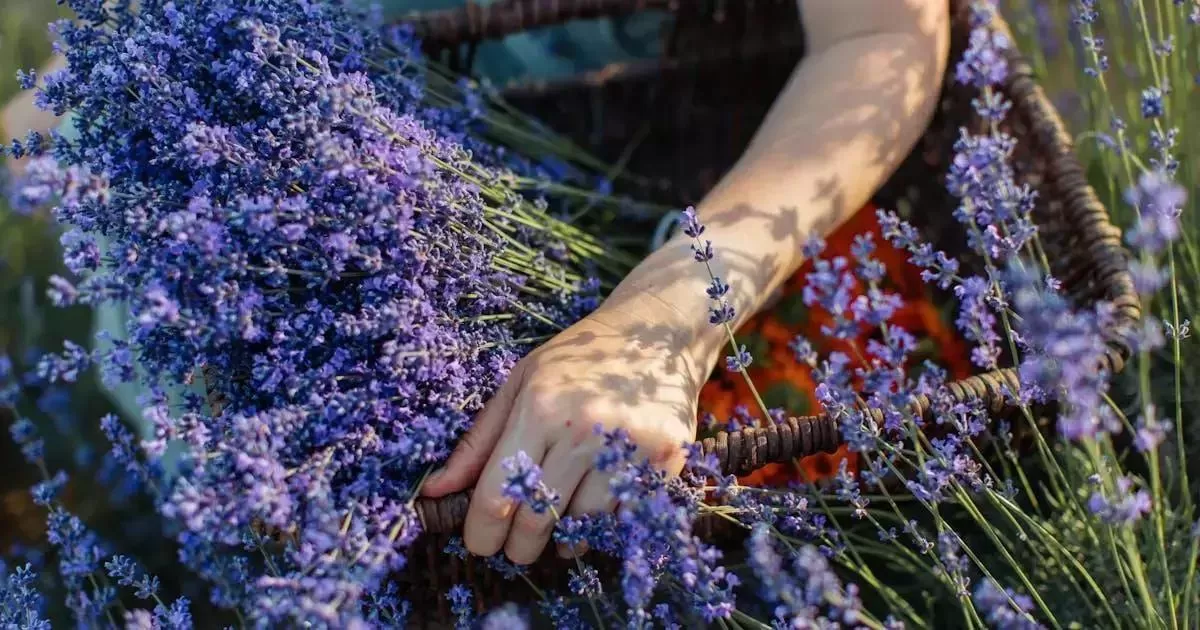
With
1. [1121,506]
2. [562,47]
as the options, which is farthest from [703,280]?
[562,47]

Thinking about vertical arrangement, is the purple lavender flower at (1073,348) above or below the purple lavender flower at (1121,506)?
above

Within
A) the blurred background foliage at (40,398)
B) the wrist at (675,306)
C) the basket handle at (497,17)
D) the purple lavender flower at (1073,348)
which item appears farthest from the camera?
the blurred background foliage at (40,398)

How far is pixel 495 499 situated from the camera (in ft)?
2.60

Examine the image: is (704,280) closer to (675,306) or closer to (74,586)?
(675,306)

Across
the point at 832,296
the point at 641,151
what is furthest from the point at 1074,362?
the point at 641,151

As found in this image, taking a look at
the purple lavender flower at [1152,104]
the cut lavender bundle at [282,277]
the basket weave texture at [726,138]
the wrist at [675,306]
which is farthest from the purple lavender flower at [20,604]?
the purple lavender flower at [1152,104]

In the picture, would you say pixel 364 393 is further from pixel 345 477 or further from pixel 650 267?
pixel 650 267

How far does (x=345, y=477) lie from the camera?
785mm

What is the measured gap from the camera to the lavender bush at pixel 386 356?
666mm

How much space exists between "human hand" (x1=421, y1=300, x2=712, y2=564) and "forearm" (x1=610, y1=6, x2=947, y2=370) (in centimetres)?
8

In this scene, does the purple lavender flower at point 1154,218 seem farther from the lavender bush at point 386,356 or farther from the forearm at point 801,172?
the forearm at point 801,172

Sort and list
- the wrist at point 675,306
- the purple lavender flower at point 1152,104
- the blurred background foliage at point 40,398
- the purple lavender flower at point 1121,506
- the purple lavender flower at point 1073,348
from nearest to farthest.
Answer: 1. the purple lavender flower at point 1073,348
2. the purple lavender flower at point 1121,506
3. the purple lavender flower at point 1152,104
4. the wrist at point 675,306
5. the blurred background foliage at point 40,398

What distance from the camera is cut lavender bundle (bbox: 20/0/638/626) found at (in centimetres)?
69

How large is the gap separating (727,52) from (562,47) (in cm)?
27
